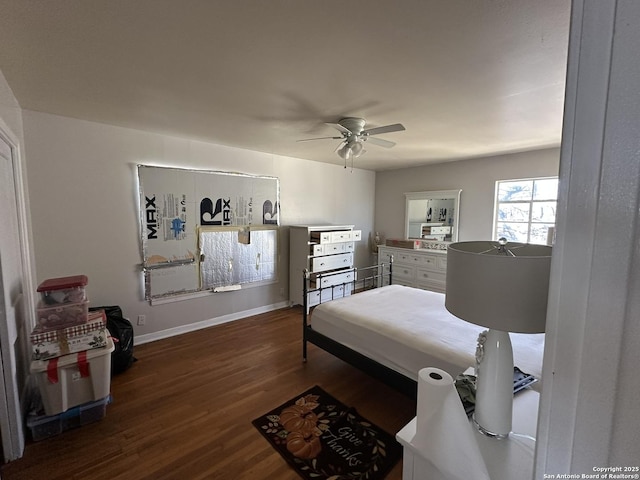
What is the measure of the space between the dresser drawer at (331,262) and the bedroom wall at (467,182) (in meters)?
1.42

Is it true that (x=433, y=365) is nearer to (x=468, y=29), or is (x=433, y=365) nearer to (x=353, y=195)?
(x=468, y=29)

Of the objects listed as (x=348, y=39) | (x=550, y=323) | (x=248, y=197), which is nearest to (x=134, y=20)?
(x=348, y=39)

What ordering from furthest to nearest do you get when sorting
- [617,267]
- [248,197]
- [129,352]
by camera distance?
1. [248,197]
2. [129,352]
3. [617,267]

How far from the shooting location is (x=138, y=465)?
1777 mm

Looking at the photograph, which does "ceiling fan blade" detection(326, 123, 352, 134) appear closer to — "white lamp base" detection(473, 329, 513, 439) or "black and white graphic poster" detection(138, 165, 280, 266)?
"black and white graphic poster" detection(138, 165, 280, 266)

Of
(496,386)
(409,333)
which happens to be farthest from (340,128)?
(496,386)

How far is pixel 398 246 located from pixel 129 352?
417 cm

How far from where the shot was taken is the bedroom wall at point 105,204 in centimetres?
270

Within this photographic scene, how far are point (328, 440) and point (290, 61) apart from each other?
2.43 metres

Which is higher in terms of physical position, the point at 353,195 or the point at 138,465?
the point at 353,195

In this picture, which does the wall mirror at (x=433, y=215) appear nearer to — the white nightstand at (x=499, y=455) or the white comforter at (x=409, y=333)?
the white comforter at (x=409, y=333)

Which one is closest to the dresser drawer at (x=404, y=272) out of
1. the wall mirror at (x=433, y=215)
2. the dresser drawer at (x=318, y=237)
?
the wall mirror at (x=433, y=215)

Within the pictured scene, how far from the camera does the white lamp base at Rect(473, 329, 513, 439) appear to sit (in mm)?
1026

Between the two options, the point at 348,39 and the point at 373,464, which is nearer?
the point at 348,39
